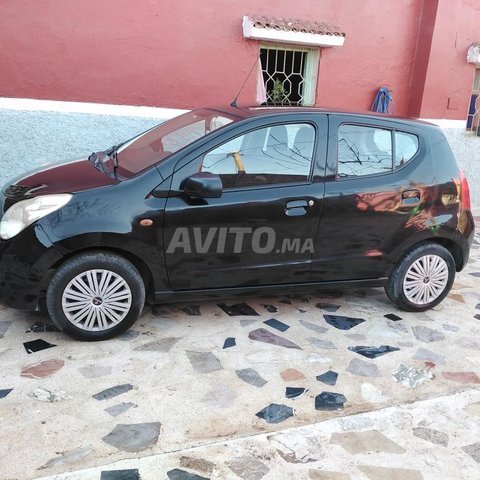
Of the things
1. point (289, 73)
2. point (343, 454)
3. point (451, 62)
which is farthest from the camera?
point (451, 62)

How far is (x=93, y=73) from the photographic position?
21.1ft

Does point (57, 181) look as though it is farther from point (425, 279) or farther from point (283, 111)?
point (425, 279)

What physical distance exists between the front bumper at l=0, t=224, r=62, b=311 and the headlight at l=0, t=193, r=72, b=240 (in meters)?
0.05

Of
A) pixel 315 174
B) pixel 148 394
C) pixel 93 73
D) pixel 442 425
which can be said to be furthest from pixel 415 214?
pixel 93 73

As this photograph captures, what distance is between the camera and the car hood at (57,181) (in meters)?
3.34

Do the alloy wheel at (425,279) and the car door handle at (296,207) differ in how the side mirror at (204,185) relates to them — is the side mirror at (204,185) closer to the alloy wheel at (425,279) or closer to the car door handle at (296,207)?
the car door handle at (296,207)

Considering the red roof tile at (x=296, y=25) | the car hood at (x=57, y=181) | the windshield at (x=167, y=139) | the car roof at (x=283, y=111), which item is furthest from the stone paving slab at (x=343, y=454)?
the red roof tile at (x=296, y=25)

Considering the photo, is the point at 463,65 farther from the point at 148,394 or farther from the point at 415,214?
the point at 148,394

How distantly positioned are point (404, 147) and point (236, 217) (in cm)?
153

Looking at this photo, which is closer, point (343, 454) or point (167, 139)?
point (343, 454)

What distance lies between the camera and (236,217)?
3.54 meters

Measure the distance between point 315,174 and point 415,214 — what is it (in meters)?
0.93

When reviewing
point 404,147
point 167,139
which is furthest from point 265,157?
point 404,147

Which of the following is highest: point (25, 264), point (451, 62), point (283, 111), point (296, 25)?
point (296, 25)
